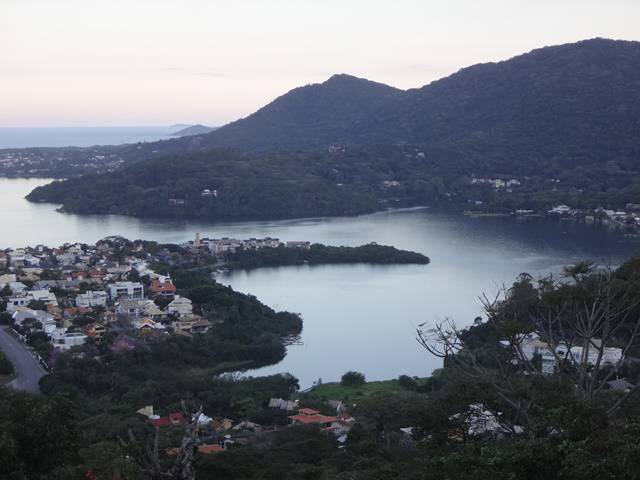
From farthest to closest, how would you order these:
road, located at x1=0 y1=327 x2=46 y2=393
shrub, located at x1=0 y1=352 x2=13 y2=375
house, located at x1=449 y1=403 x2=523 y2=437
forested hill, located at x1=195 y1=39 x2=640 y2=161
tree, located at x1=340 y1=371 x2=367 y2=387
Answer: forested hill, located at x1=195 y1=39 x2=640 y2=161 → tree, located at x1=340 y1=371 x2=367 y2=387 → shrub, located at x1=0 y1=352 x2=13 y2=375 → road, located at x1=0 y1=327 x2=46 y2=393 → house, located at x1=449 y1=403 x2=523 y2=437

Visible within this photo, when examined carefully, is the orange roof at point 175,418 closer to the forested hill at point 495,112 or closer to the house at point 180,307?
the house at point 180,307

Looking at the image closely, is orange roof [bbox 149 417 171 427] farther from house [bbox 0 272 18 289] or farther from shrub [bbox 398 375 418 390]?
house [bbox 0 272 18 289]

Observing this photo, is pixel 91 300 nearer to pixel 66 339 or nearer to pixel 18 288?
pixel 18 288

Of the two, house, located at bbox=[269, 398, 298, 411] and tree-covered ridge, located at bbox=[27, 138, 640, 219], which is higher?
tree-covered ridge, located at bbox=[27, 138, 640, 219]

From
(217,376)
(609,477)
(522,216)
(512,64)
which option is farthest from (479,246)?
(512,64)

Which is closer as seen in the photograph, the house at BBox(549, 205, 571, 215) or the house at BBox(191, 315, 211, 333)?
the house at BBox(191, 315, 211, 333)

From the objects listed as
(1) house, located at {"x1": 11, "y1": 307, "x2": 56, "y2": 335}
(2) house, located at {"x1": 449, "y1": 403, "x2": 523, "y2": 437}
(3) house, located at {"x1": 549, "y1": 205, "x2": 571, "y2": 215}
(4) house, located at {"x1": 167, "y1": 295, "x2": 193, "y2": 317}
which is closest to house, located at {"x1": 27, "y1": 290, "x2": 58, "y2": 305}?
(1) house, located at {"x1": 11, "y1": 307, "x2": 56, "y2": 335}

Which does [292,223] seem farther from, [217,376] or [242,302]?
[217,376]
